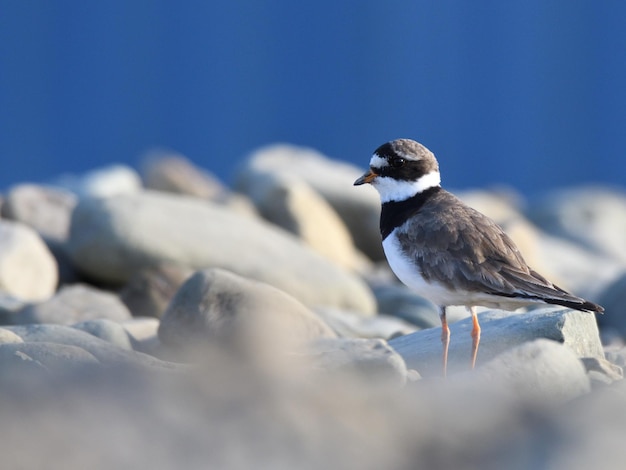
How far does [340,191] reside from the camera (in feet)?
42.5

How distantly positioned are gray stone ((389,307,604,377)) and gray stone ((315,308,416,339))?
121 centimetres

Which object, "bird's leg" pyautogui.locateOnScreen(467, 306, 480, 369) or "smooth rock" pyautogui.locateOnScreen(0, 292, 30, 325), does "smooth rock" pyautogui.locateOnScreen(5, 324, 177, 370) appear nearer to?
"smooth rock" pyautogui.locateOnScreen(0, 292, 30, 325)

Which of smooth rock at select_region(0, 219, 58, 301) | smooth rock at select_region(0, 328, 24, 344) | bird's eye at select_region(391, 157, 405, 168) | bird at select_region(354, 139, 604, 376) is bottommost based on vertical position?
smooth rock at select_region(0, 328, 24, 344)

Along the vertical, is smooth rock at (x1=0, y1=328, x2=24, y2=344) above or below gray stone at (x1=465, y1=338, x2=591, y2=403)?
below

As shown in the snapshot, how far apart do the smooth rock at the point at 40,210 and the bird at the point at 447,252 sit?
542 centimetres

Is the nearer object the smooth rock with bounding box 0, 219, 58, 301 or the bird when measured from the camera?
the bird

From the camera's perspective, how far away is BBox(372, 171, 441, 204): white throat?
19.8 feet

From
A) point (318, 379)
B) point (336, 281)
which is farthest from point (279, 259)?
point (318, 379)

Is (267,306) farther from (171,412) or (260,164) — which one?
(260,164)

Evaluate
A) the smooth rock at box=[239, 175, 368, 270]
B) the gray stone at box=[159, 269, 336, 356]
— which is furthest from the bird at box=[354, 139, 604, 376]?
the smooth rock at box=[239, 175, 368, 270]

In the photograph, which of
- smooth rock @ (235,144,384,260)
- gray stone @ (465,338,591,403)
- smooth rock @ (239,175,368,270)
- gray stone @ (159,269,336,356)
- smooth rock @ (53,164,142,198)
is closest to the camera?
gray stone @ (465,338,591,403)

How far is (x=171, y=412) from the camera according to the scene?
3.12 meters

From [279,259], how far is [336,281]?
57 cm

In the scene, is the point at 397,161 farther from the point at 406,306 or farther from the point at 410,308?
the point at 406,306
